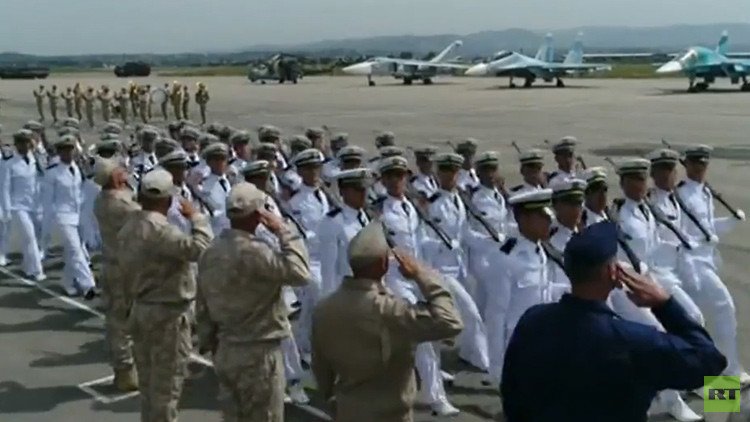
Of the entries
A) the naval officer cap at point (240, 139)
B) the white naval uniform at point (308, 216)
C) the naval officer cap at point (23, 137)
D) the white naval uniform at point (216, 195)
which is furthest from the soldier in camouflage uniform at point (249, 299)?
the naval officer cap at point (23, 137)

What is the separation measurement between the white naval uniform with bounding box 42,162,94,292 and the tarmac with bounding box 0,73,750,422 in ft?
1.09

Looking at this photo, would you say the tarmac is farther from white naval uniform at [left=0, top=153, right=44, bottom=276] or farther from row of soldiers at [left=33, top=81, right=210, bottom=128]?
row of soldiers at [left=33, top=81, right=210, bottom=128]

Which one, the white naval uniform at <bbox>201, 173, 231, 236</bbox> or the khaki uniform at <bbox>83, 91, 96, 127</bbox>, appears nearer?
the white naval uniform at <bbox>201, 173, 231, 236</bbox>

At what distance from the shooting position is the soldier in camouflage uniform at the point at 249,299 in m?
5.62

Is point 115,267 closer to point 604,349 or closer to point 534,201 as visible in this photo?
point 534,201

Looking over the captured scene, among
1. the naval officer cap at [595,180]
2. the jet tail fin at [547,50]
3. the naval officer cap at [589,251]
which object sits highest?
the naval officer cap at [589,251]

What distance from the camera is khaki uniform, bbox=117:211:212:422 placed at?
262 inches

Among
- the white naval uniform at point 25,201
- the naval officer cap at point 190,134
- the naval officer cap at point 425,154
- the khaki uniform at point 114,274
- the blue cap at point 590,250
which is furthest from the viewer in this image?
the naval officer cap at point 190,134

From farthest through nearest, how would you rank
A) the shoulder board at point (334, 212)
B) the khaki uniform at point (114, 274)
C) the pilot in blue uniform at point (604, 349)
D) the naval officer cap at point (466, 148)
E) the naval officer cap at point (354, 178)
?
the naval officer cap at point (466, 148), the khaki uniform at point (114, 274), the shoulder board at point (334, 212), the naval officer cap at point (354, 178), the pilot in blue uniform at point (604, 349)

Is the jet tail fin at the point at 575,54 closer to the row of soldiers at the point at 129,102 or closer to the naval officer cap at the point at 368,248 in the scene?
the row of soldiers at the point at 129,102

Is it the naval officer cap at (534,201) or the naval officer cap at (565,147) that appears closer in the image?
the naval officer cap at (534,201)

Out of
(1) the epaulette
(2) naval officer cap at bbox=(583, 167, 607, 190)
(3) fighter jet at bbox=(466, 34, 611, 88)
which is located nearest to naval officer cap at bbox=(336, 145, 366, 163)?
(1) the epaulette

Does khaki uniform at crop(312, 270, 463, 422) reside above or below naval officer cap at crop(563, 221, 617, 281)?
below

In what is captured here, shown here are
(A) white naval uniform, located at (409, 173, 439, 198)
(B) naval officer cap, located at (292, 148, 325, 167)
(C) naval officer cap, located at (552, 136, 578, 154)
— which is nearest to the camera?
(B) naval officer cap, located at (292, 148, 325, 167)
